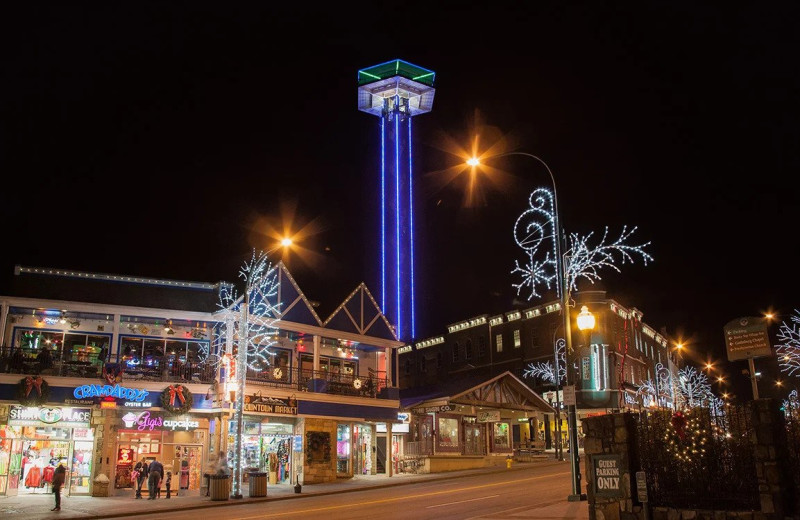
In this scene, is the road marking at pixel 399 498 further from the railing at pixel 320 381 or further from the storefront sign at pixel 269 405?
the railing at pixel 320 381

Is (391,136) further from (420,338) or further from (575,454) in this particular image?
(575,454)

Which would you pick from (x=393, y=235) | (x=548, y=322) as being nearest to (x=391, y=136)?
(x=393, y=235)

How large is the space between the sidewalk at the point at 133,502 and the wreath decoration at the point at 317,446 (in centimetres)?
138

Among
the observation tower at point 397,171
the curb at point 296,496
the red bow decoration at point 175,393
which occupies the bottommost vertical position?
the curb at point 296,496

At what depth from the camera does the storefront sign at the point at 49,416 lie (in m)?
29.3

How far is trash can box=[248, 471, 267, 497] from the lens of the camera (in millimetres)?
27922

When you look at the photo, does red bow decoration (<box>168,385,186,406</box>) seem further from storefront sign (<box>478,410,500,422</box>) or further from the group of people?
storefront sign (<box>478,410,500,422</box>)

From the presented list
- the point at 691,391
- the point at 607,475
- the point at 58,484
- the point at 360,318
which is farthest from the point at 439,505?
the point at 691,391

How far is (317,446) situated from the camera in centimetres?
3488

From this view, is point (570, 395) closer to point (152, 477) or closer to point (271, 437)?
point (152, 477)

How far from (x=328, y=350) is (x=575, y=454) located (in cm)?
2056

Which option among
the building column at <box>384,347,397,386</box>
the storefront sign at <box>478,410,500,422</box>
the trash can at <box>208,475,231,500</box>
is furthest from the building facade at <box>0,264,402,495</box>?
the storefront sign at <box>478,410,500,422</box>

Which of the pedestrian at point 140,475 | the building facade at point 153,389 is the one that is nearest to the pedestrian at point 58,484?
the pedestrian at point 140,475

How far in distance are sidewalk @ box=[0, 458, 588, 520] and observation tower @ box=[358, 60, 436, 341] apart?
2217cm
